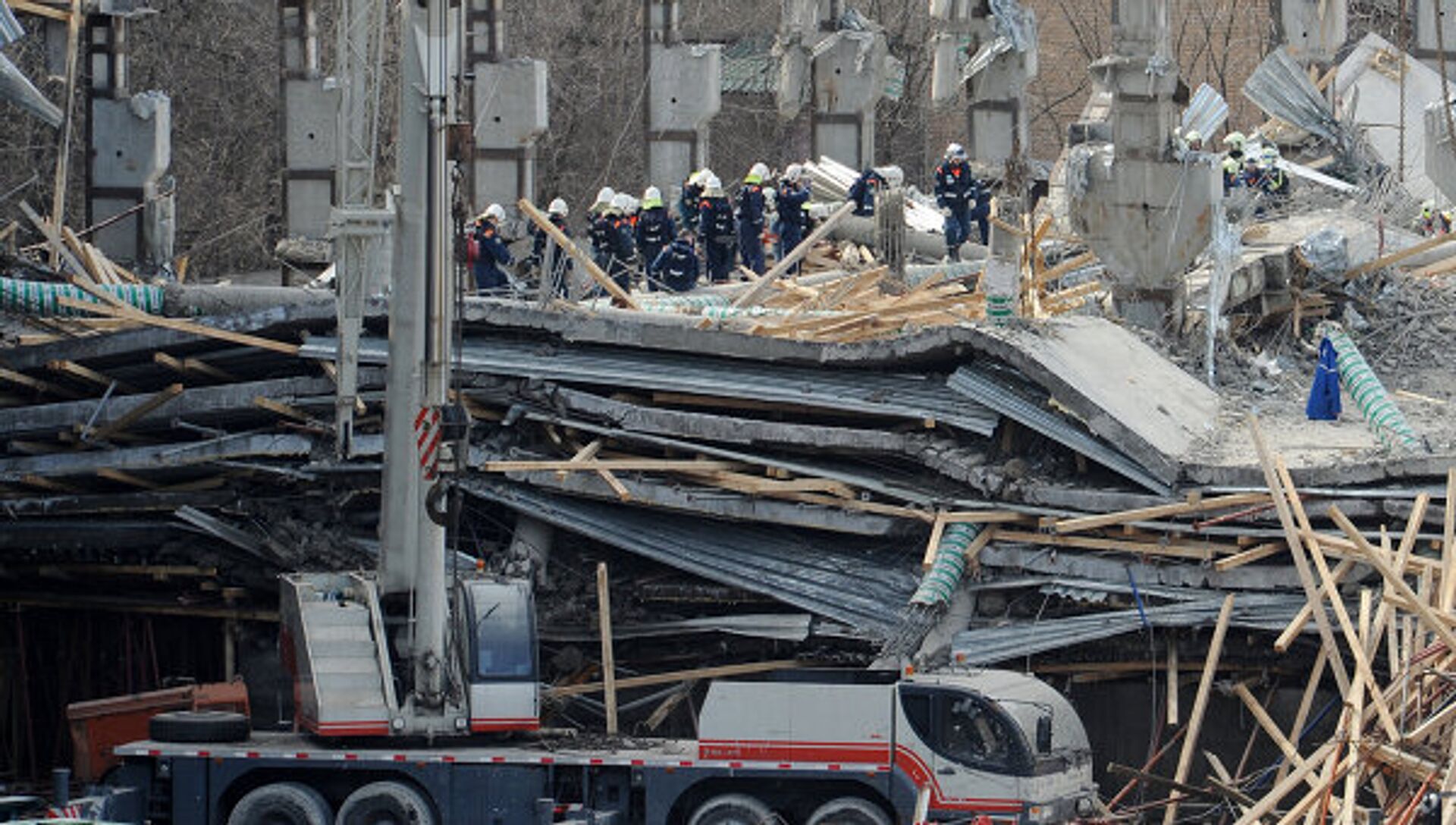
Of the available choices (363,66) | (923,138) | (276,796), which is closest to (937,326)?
(363,66)

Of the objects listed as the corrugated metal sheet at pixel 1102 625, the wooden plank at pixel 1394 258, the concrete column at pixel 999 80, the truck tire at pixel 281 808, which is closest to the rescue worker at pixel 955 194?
the concrete column at pixel 999 80

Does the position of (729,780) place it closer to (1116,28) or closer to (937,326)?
(937,326)

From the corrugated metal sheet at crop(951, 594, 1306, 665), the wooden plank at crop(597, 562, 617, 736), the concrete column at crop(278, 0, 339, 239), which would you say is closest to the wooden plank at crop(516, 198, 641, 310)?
the wooden plank at crop(597, 562, 617, 736)

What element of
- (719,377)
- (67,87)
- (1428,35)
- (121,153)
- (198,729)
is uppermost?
(1428,35)

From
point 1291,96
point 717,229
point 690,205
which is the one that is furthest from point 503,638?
point 1291,96

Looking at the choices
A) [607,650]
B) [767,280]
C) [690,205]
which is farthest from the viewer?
[690,205]

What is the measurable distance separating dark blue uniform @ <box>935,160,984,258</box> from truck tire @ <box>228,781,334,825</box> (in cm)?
1619

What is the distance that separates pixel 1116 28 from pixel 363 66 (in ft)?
28.4

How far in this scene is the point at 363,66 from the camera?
86.6ft

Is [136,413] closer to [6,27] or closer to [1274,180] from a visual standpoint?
[6,27]

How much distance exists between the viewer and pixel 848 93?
4403 cm

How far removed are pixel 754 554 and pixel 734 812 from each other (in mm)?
4752

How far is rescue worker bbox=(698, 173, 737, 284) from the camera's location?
3572cm

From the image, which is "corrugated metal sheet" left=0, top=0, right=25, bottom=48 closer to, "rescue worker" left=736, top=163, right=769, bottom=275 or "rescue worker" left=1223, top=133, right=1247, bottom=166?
"rescue worker" left=736, top=163, right=769, bottom=275
